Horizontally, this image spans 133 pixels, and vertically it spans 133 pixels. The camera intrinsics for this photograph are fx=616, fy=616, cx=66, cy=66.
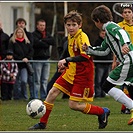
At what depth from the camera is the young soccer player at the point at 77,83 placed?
9531mm

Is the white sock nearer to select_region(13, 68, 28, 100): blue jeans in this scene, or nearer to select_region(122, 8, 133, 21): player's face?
select_region(122, 8, 133, 21): player's face

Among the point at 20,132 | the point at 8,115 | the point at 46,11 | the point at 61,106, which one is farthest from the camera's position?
the point at 46,11

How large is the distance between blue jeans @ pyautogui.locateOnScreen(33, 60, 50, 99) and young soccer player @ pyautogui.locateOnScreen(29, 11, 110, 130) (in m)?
6.58

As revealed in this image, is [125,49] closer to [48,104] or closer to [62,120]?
[48,104]

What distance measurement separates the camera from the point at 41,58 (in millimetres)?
16609

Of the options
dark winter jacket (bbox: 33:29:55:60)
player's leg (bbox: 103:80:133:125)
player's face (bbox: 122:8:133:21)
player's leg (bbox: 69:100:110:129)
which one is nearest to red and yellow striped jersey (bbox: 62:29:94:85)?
player's leg (bbox: 69:100:110:129)

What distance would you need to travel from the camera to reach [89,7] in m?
41.2

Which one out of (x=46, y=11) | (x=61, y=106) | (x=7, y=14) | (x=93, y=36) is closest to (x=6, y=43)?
(x=61, y=106)

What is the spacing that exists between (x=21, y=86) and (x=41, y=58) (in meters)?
1.17

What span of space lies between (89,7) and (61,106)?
27470 millimetres

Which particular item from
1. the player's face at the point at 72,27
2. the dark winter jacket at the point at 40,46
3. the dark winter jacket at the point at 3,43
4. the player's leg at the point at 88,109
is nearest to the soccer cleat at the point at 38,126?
the player's leg at the point at 88,109

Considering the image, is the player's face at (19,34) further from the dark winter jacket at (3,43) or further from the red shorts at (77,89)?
the red shorts at (77,89)

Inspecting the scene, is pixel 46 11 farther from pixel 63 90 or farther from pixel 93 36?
pixel 63 90

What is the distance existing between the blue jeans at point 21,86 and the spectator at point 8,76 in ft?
0.48
